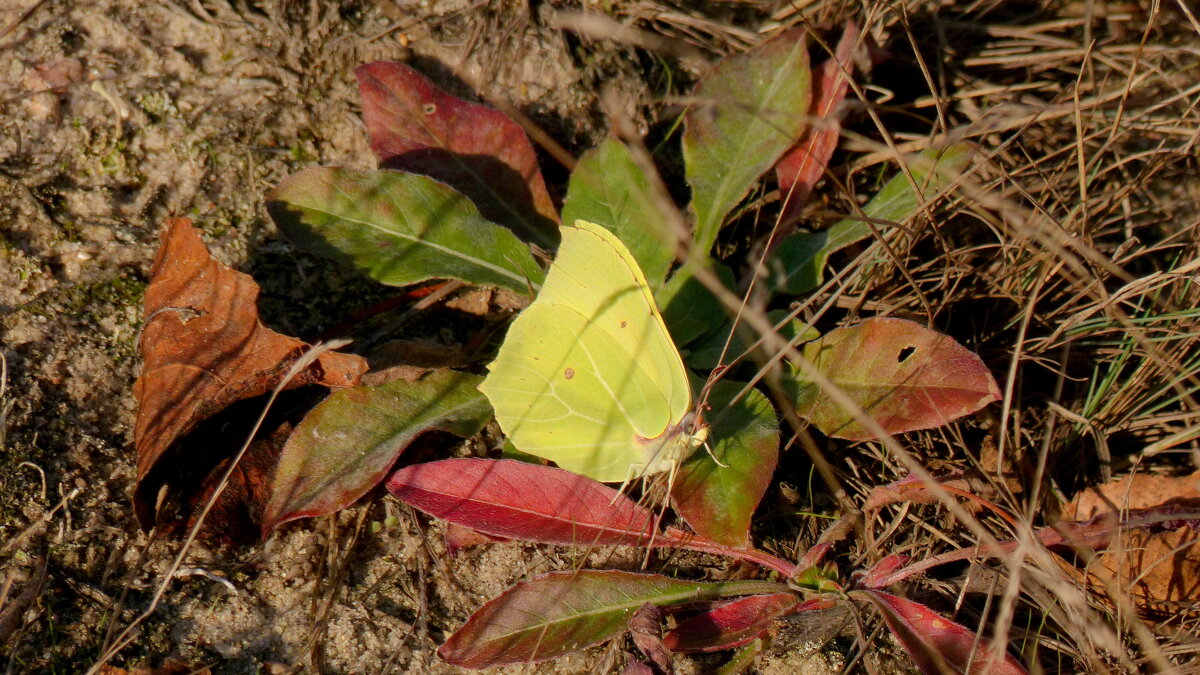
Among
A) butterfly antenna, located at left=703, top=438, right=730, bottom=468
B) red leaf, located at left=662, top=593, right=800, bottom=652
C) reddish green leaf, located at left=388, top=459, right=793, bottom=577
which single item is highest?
butterfly antenna, located at left=703, top=438, right=730, bottom=468

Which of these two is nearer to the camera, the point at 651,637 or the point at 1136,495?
the point at 651,637

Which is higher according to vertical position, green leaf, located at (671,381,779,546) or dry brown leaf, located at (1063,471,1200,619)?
green leaf, located at (671,381,779,546)

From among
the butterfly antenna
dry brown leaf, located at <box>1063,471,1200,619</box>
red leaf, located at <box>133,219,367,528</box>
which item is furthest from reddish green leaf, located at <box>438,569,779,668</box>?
dry brown leaf, located at <box>1063,471,1200,619</box>

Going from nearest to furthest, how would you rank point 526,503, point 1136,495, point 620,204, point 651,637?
point 651,637
point 526,503
point 1136,495
point 620,204

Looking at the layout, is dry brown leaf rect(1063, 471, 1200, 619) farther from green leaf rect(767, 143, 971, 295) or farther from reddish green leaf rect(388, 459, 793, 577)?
green leaf rect(767, 143, 971, 295)

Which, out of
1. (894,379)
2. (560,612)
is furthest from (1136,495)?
(560,612)

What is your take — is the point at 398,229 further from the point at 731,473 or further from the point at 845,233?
the point at 845,233

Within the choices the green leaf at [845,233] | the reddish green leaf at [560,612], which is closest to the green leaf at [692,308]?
the green leaf at [845,233]

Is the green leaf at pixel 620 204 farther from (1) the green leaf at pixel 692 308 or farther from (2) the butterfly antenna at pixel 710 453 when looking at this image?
(2) the butterfly antenna at pixel 710 453
